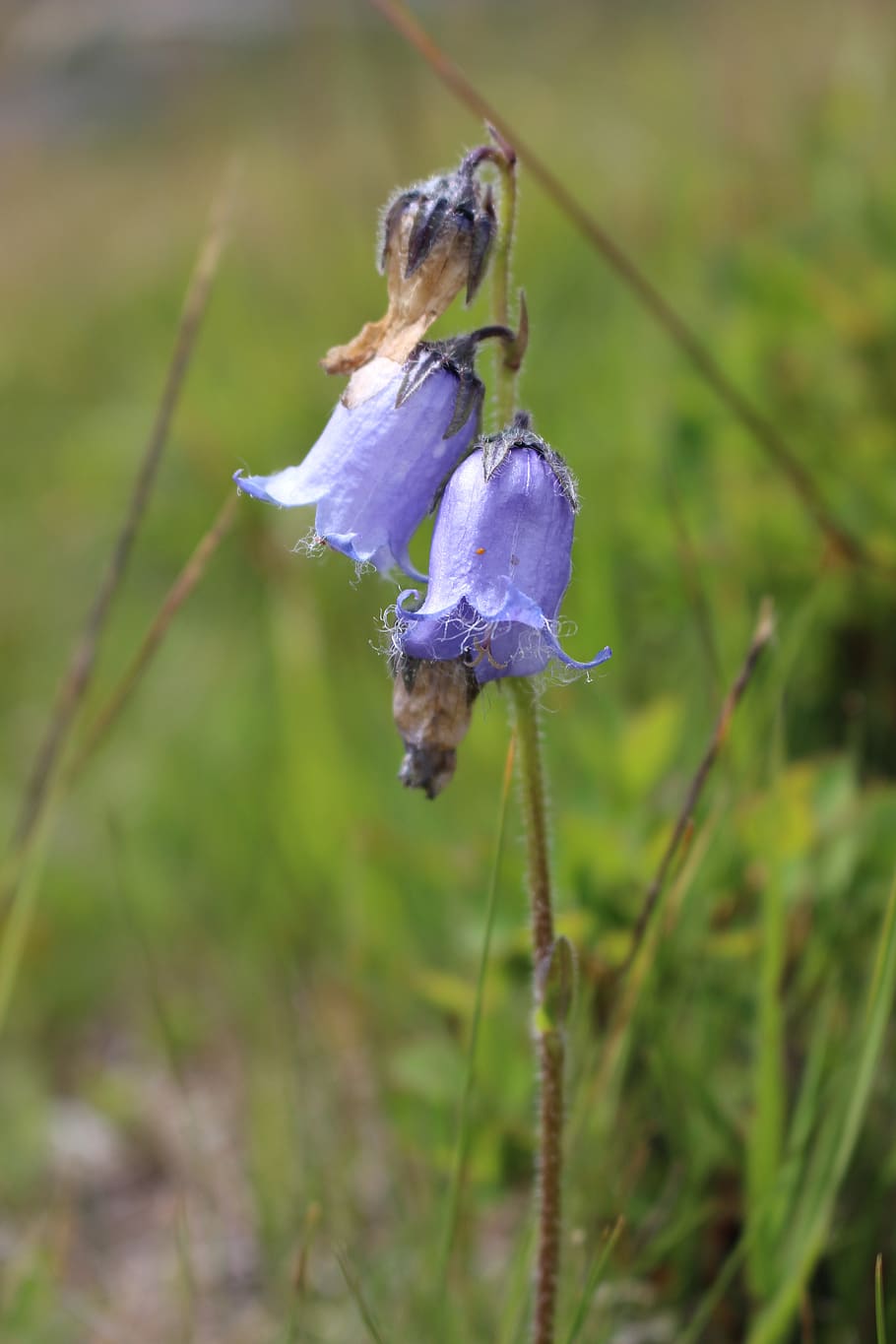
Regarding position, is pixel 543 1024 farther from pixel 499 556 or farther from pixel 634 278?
pixel 634 278

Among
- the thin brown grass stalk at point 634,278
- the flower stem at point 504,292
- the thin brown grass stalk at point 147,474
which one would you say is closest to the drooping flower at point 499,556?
the flower stem at point 504,292

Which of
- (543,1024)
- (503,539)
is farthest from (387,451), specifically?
(543,1024)

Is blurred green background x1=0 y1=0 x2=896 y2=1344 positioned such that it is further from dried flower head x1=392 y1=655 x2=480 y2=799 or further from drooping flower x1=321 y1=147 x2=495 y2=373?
drooping flower x1=321 y1=147 x2=495 y2=373

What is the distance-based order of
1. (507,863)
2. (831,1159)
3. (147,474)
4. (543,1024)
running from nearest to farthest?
(543,1024) < (831,1159) < (507,863) < (147,474)

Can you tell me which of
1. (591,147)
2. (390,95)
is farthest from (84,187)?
(390,95)

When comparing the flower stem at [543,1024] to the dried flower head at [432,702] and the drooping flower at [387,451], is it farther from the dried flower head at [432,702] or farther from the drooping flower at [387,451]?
the drooping flower at [387,451]

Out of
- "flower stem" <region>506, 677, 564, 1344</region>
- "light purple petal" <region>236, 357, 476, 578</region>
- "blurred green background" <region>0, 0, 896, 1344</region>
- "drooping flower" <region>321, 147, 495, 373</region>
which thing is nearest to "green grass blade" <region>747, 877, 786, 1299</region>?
"blurred green background" <region>0, 0, 896, 1344</region>
